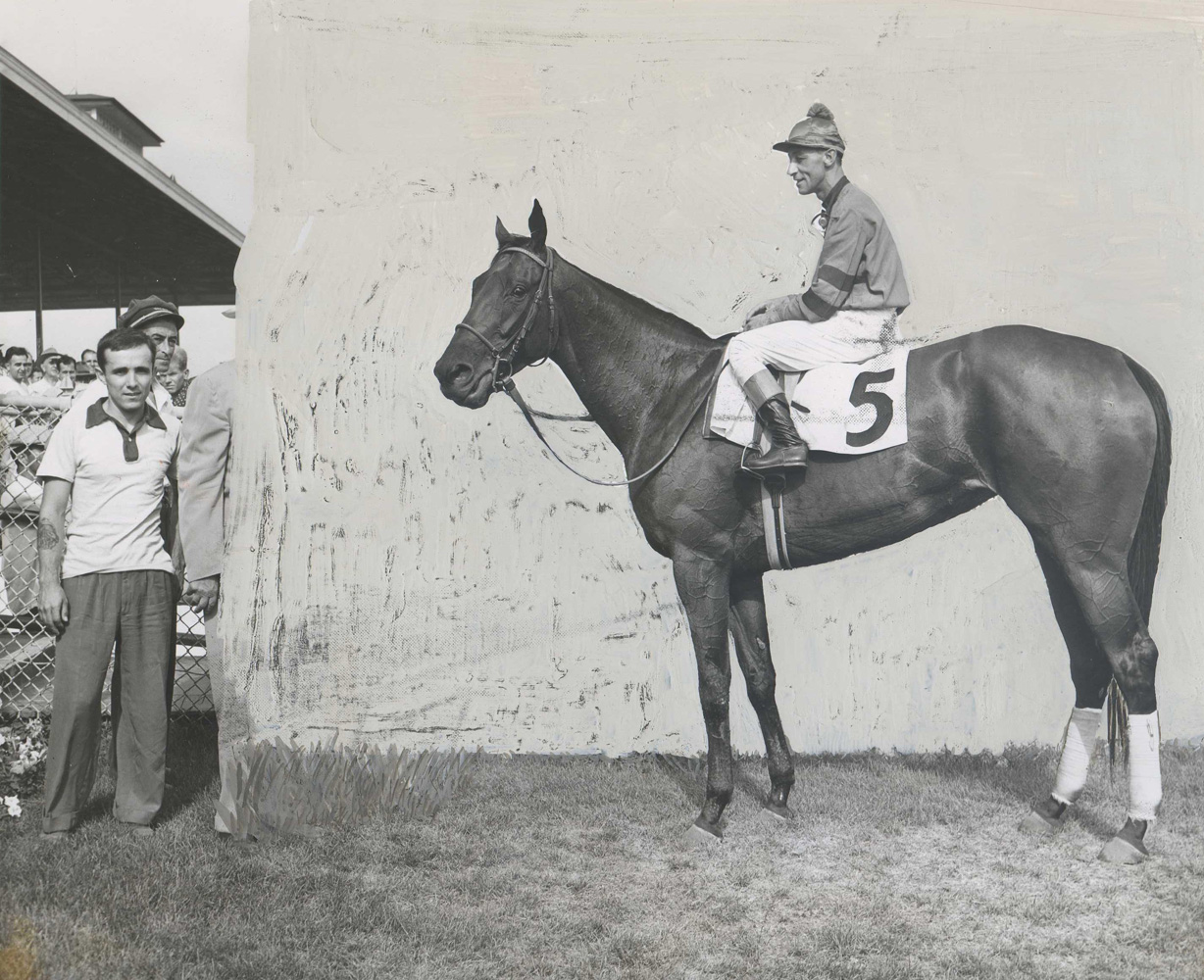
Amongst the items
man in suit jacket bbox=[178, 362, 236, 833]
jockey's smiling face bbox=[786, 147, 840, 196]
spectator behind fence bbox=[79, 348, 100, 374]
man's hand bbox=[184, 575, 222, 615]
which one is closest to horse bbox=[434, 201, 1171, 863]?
jockey's smiling face bbox=[786, 147, 840, 196]

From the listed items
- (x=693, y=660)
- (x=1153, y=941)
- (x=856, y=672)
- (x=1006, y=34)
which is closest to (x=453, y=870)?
(x=693, y=660)

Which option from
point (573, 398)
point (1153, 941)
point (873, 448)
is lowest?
point (1153, 941)

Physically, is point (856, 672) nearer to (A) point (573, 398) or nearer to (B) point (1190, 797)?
(B) point (1190, 797)

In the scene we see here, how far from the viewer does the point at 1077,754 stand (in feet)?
13.3

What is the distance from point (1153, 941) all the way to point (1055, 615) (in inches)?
52.7

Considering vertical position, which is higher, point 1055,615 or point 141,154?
point 141,154

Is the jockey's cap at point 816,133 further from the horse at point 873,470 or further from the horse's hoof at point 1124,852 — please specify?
the horse's hoof at point 1124,852

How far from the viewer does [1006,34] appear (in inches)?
176

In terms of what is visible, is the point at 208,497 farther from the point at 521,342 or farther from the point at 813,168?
the point at 813,168

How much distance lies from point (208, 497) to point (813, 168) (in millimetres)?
3007

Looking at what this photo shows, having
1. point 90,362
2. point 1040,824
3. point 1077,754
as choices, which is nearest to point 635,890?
point 1040,824

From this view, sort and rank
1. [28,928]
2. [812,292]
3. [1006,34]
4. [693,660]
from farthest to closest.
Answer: [693,660] < [1006,34] < [812,292] < [28,928]

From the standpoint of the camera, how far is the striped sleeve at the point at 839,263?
13.0ft

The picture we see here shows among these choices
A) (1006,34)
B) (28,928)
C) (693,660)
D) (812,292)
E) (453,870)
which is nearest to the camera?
(28,928)
